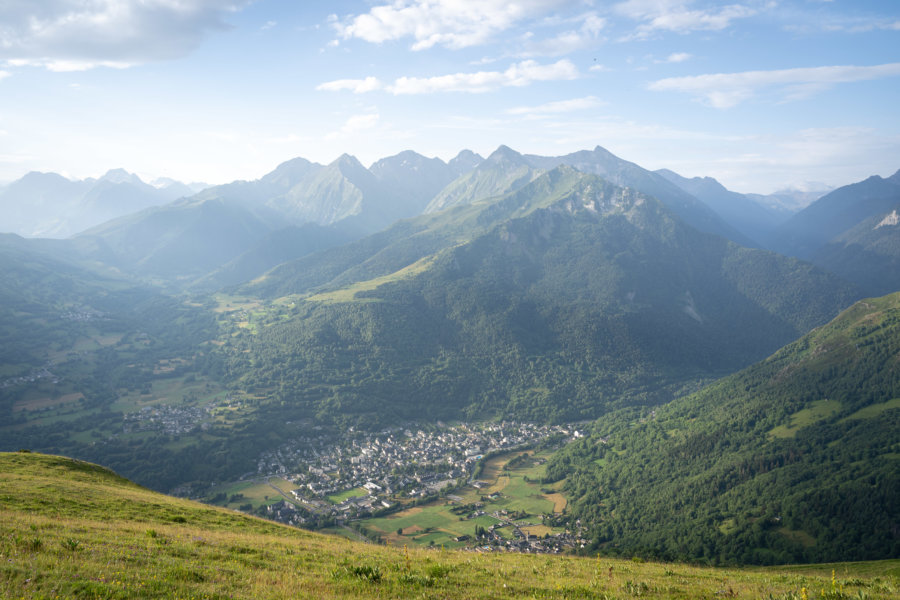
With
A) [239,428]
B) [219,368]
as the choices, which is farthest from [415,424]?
[219,368]

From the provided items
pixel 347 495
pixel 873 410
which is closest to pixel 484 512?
pixel 347 495

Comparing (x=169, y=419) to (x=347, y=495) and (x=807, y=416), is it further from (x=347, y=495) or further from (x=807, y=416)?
(x=807, y=416)

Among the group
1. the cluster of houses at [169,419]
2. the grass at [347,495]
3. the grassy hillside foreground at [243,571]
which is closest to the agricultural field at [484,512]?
the grass at [347,495]

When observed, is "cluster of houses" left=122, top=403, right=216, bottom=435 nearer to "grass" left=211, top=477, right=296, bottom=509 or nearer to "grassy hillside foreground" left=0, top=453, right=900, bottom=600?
"grass" left=211, top=477, right=296, bottom=509

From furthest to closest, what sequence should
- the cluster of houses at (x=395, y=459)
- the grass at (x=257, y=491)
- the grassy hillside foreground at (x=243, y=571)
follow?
the cluster of houses at (x=395, y=459), the grass at (x=257, y=491), the grassy hillside foreground at (x=243, y=571)

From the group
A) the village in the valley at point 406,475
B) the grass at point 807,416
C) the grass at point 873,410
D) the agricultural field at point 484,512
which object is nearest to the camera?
the agricultural field at point 484,512

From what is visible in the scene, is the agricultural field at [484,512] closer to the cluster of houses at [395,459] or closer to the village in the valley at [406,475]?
the village in the valley at [406,475]
